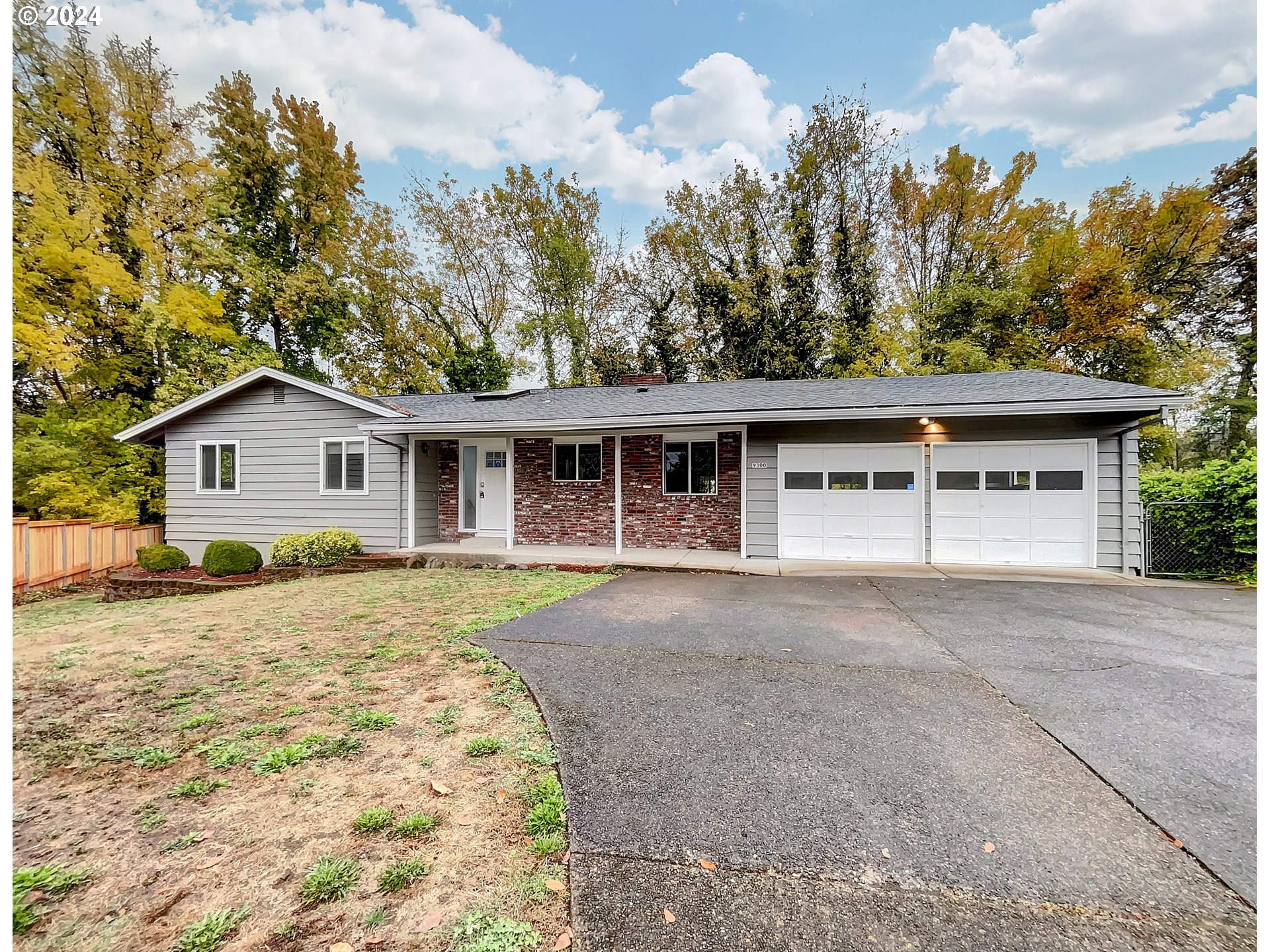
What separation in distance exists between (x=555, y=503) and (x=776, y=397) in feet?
16.5

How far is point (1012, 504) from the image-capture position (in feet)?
28.4

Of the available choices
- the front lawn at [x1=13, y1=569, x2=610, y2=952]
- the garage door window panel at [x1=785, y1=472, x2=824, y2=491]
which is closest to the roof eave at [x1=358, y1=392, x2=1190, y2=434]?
the garage door window panel at [x1=785, y1=472, x2=824, y2=491]

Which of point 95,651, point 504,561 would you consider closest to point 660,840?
point 95,651

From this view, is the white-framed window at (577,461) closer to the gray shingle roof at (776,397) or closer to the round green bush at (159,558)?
the gray shingle roof at (776,397)

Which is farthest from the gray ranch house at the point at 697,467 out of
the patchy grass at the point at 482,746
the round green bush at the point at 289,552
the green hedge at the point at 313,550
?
the patchy grass at the point at 482,746

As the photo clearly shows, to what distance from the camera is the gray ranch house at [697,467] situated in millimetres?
8398

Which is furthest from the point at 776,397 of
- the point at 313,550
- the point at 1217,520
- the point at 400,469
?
the point at 313,550

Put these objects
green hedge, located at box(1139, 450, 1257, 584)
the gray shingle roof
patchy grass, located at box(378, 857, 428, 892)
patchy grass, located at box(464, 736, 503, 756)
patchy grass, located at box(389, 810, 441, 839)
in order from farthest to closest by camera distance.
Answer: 1. the gray shingle roof
2. green hedge, located at box(1139, 450, 1257, 584)
3. patchy grass, located at box(464, 736, 503, 756)
4. patchy grass, located at box(389, 810, 441, 839)
5. patchy grass, located at box(378, 857, 428, 892)

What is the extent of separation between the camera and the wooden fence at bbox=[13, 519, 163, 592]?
894 cm

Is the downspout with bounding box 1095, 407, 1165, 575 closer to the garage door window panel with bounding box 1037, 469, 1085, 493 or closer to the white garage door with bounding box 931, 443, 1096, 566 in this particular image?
the white garage door with bounding box 931, 443, 1096, 566

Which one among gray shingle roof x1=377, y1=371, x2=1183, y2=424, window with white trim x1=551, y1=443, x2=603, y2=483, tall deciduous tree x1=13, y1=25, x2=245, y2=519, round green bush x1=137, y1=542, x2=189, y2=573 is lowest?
round green bush x1=137, y1=542, x2=189, y2=573

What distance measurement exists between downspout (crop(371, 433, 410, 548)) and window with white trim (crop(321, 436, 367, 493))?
508mm

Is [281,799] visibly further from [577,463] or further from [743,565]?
[577,463]

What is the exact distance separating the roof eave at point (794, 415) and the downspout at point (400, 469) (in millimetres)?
463
